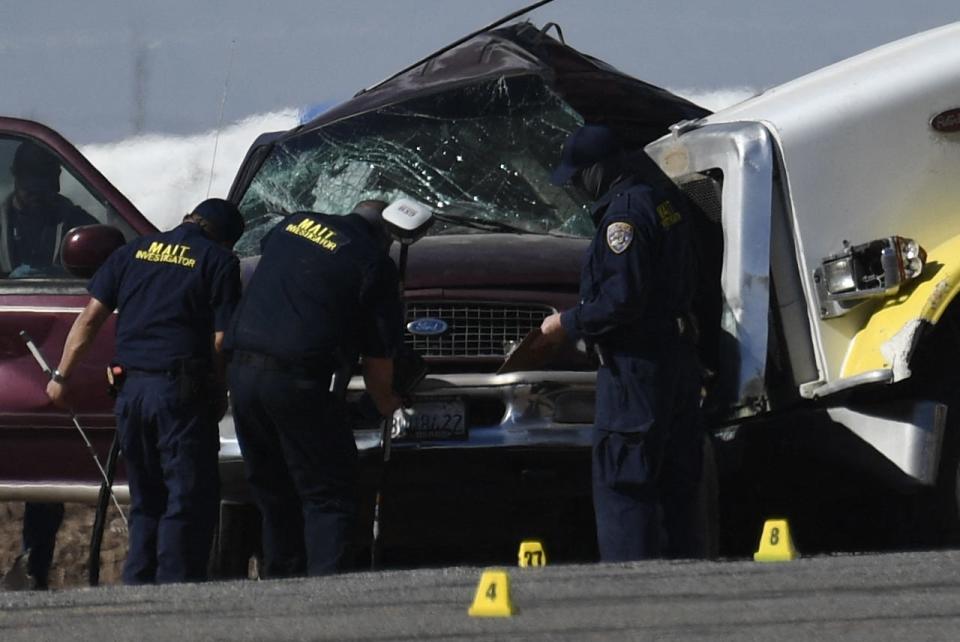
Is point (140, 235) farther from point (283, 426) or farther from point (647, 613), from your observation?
point (647, 613)

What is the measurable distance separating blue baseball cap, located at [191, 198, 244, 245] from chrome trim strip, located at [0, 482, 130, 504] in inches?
45.8

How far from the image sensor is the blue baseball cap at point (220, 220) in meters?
7.61

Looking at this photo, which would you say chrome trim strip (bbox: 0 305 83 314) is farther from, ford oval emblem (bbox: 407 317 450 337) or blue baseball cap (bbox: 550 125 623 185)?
blue baseball cap (bbox: 550 125 623 185)

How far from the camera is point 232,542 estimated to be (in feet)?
25.8

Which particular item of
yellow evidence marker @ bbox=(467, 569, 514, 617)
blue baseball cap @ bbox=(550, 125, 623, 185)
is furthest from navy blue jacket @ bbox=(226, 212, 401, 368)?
yellow evidence marker @ bbox=(467, 569, 514, 617)

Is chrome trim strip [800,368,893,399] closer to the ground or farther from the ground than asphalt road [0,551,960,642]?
farther from the ground

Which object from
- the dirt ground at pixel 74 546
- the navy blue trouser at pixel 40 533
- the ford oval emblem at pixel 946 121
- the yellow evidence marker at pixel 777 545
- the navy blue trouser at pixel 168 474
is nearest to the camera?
the yellow evidence marker at pixel 777 545

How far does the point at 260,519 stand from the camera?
796 centimetres

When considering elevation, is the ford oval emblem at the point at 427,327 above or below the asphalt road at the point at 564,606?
above

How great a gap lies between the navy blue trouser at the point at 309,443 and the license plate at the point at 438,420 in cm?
25

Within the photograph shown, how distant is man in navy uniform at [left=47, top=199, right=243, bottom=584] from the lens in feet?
24.2

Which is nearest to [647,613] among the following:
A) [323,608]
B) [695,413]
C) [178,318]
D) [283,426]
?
[323,608]

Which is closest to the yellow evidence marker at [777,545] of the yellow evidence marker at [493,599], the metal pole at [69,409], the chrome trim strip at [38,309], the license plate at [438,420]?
the license plate at [438,420]

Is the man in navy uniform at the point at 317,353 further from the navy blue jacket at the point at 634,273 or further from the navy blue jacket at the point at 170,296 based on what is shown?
the navy blue jacket at the point at 634,273
